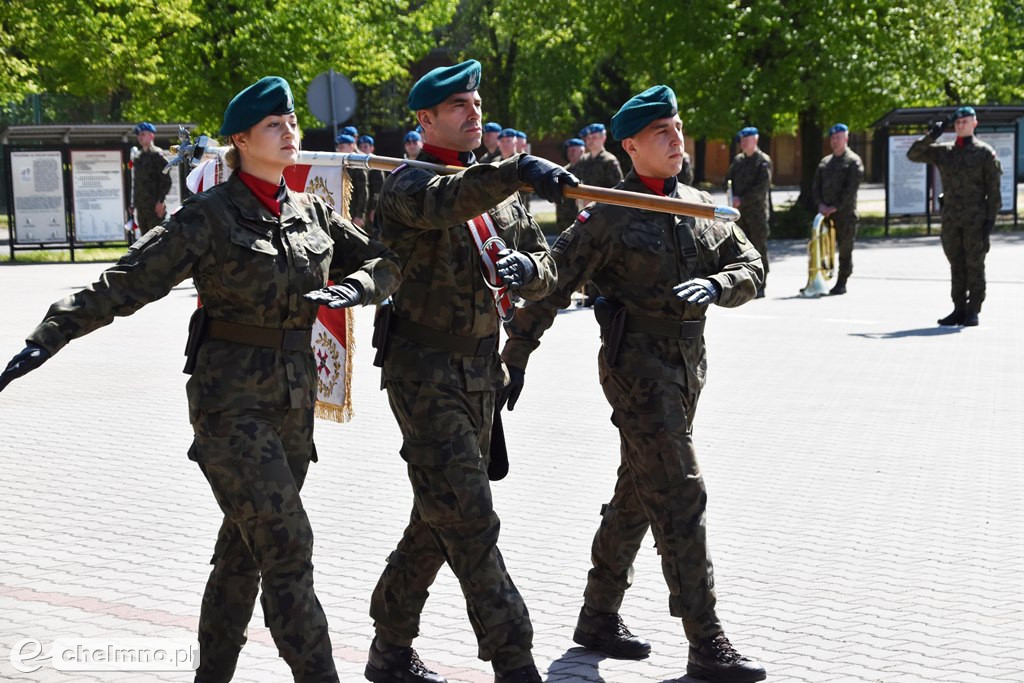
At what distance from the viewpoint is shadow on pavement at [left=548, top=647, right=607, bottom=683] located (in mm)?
5051

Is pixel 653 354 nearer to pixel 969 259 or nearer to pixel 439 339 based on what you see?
pixel 439 339

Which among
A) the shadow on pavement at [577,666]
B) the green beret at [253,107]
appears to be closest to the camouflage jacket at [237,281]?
the green beret at [253,107]

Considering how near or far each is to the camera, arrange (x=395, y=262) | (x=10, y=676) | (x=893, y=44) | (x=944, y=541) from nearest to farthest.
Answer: (x=395, y=262) < (x=10, y=676) < (x=944, y=541) < (x=893, y=44)

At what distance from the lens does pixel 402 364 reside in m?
4.80

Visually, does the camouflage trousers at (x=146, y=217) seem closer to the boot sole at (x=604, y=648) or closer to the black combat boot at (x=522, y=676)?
the boot sole at (x=604, y=648)

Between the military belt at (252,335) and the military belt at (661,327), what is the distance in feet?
4.22

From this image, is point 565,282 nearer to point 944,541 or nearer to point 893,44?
point 944,541

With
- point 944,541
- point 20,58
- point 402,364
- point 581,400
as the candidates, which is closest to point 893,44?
point 20,58

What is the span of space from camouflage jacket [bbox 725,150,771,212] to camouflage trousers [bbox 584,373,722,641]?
13.7 metres

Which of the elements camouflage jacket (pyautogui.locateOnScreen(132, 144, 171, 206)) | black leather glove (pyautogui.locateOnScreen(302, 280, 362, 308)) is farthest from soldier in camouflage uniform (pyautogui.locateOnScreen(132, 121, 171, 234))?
black leather glove (pyautogui.locateOnScreen(302, 280, 362, 308))

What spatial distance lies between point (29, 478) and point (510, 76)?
40544 mm

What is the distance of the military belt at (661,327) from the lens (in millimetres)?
5172

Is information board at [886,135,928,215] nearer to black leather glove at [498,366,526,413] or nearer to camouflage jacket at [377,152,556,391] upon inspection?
black leather glove at [498,366,526,413]

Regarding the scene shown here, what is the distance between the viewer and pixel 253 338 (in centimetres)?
443
